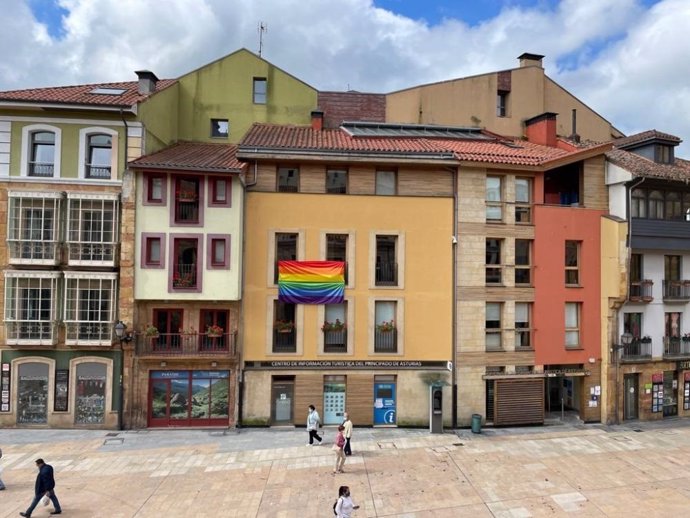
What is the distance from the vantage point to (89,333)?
69.1ft

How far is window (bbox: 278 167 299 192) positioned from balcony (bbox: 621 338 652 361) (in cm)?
1810

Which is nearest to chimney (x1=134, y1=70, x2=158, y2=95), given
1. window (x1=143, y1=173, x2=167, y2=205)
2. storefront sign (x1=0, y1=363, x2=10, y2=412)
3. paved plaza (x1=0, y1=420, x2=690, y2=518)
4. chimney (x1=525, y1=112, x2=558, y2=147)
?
window (x1=143, y1=173, x2=167, y2=205)

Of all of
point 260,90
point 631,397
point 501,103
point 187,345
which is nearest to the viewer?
point 187,345

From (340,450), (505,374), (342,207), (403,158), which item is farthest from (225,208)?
(505,374)

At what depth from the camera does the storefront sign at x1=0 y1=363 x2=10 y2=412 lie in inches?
826

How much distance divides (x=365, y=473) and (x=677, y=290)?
1961 cm

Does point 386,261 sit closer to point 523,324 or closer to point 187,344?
point 523,324

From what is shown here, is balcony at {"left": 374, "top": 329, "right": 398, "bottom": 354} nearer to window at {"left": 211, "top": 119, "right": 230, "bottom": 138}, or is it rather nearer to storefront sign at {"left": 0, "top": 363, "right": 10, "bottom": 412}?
window at {"left": 211, "top": 119, "right": 230, "bottom": 138}

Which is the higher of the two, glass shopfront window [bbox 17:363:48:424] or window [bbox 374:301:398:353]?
window [bbox 374:301:398:353]

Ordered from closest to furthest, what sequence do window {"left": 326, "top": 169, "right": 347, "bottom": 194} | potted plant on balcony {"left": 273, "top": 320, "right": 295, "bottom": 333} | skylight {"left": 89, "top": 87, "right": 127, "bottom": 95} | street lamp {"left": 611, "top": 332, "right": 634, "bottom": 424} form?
1. potted plant on balcony {"left": 273, "top": 320, "right": 295, "bottom": 333}
2. window {"left": 326, "top": 169, "right": 347, "bottom": 194}
3. street lamp {"left": 611, "top": 332, "right": 634, "bottom": 424}
4. skylight {"left": 89, "top": 87, "right": 127, "bottom": 95}

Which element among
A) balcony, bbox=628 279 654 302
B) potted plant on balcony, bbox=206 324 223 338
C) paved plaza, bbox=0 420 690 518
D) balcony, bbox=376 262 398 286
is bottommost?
paved plaza, bbox=0 420 690 518

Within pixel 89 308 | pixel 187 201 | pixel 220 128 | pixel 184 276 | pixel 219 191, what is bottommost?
pixel 89 308

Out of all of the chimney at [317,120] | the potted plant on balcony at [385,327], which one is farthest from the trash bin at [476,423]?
the chimney at [317,120]

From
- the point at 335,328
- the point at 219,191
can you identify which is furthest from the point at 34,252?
the point at 335,328
